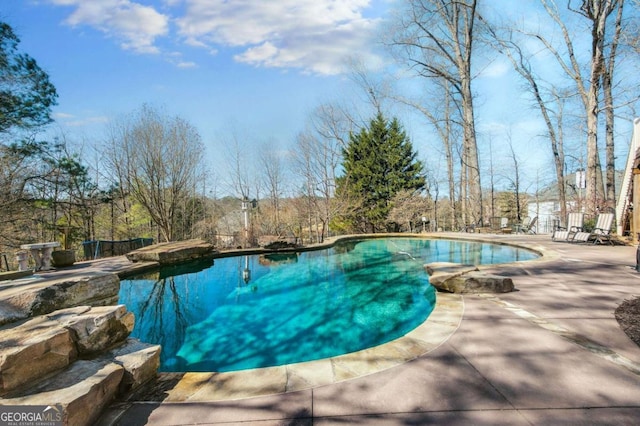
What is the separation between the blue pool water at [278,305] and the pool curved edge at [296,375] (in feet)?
2.87

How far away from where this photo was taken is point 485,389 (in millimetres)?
1764

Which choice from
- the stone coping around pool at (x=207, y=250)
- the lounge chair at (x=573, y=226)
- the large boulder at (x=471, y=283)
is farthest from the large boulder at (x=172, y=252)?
the lounge chair at (x=573, y=226)

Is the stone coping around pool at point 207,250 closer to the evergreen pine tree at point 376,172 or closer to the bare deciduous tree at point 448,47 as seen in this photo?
the bare deciduous tree at point 448,47

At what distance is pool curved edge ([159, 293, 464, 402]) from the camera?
1.83 m

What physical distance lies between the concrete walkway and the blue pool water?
1212mm

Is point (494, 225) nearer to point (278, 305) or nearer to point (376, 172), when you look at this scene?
point (376, 172)

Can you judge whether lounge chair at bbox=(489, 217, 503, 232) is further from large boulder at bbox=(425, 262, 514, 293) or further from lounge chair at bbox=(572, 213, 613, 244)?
large boulder at bbox=(425, 262, 514, 293)

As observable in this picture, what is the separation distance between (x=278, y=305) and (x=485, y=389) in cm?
340

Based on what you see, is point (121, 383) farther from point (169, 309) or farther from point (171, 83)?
point (171, 83)

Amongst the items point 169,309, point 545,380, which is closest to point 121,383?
point 545,380

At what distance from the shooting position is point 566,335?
2432mm

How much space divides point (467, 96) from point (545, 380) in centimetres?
1356

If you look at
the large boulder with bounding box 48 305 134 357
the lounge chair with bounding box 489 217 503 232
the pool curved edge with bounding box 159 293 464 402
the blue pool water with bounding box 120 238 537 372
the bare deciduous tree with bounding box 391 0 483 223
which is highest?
the bare deciduous tree with bounding box 391 0 483 223

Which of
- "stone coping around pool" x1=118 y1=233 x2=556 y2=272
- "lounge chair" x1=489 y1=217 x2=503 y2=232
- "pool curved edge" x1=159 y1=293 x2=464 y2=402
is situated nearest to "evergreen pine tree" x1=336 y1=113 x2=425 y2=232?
"lounge chair" x1=489 y1=217 x2=503 y2=232
